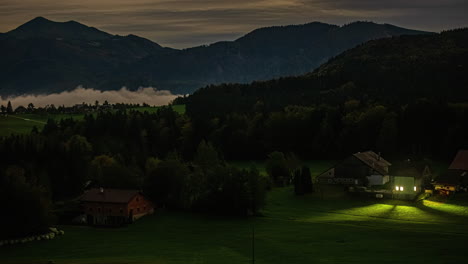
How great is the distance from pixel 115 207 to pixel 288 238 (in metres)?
23.4

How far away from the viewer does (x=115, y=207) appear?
7531 centimetres

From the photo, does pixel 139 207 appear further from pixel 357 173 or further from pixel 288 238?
pixel 357 173

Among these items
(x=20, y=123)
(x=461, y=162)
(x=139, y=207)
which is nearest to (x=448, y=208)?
(x=461, y=162)

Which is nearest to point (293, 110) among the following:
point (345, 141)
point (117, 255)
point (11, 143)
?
point (345, 141)

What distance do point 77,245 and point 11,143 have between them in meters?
38.6

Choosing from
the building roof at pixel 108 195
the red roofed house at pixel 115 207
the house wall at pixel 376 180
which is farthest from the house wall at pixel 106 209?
the house wall at pixel 376 180

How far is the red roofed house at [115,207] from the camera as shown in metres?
74.4

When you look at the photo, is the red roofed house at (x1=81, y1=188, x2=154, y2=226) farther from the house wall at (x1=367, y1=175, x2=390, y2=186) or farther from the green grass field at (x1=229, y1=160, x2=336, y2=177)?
the green grass field at (x1=229, y1=160, x2=336, y2=177)

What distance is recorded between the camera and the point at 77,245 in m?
60.1

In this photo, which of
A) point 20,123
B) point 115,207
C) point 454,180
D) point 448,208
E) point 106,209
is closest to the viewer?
point 448,208

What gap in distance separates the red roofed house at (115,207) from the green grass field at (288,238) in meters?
1.63

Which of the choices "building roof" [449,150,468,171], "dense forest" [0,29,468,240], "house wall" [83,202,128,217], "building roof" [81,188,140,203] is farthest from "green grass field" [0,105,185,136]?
"building roof" [449,150,468,171]

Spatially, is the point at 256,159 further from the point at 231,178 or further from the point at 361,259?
the point at 361,259

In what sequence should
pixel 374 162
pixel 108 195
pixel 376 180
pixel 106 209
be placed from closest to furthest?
pixel 106 209 → pixel 108 195 → pixel 376 180 → pixel 374 162
